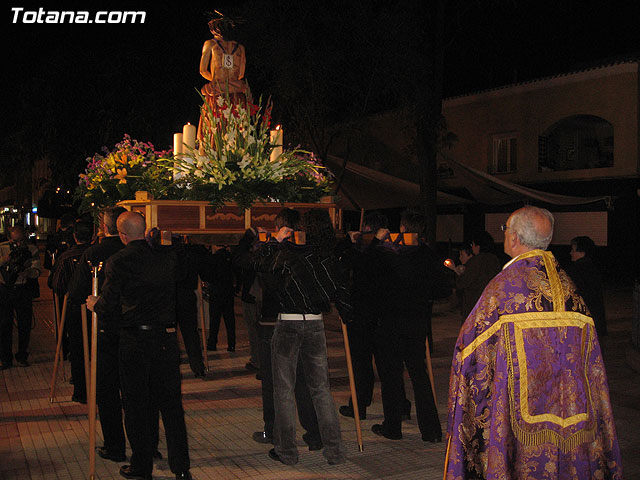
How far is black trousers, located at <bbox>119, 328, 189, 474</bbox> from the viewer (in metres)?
5.15

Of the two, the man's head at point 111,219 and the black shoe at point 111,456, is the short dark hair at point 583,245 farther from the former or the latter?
the black shoe at point 111,456

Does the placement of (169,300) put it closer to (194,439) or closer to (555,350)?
(194,439)

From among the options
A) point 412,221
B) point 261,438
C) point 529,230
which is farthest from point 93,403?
point 529,230

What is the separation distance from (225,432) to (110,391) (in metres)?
1.36

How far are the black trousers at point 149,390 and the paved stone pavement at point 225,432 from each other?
359mm

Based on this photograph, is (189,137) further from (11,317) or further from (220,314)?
(11,317)

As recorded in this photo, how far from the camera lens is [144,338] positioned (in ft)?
16.9

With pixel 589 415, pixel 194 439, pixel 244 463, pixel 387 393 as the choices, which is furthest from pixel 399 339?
pixel 589 415

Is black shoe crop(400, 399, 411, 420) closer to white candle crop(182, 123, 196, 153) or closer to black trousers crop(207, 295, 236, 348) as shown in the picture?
white candle crop(182, 123, 196, 153)

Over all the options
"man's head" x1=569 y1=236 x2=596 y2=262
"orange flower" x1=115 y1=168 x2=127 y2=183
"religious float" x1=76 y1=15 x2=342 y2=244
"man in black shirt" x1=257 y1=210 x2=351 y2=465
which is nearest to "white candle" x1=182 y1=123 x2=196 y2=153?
"religious float" x1=76 y1=15 x2=342 y2=244

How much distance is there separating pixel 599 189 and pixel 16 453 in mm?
20010

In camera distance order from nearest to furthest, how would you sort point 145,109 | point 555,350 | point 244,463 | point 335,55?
point 555,350 → point 244,463 → point 335,55 → point 145,109

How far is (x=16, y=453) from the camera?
598 cm

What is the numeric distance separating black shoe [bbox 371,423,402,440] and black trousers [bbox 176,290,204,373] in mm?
3086
